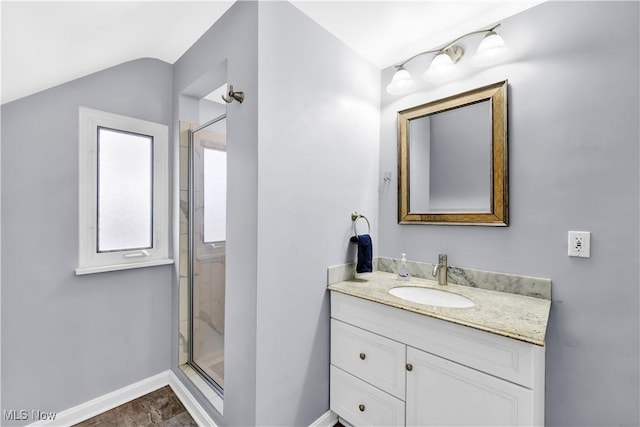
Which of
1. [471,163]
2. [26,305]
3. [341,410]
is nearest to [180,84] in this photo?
[26,305]

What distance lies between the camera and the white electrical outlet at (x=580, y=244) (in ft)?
3.98

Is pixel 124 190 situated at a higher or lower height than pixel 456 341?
higher

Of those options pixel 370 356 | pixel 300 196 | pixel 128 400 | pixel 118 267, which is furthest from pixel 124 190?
pixel 370 356

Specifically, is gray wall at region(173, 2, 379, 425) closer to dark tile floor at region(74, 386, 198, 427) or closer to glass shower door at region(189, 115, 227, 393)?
dark tile floor at region(74, 386, 198, 427)

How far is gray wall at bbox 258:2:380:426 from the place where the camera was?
1.31m

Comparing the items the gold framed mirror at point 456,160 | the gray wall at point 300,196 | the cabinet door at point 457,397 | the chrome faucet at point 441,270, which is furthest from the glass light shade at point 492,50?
the cabinet door at point 457,397

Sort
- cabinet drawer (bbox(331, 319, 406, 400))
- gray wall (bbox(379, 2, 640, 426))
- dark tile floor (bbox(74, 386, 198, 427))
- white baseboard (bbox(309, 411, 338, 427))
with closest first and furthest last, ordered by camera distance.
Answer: gray wall (bbox(379, 2, 640, 426)), cabinet drawer (bbox(331, 319, 406, 400)), white baseboard (bbox(309, 411, 338, 427)), dark tile floor (bbox(74, 386, 198, 427))

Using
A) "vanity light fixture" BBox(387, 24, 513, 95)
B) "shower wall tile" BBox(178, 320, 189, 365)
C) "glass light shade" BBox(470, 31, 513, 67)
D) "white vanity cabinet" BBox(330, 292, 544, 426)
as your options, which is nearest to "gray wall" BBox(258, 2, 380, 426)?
"white vanity cabinet" BBox(330, 292, 544, 426)

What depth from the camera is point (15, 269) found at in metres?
1.43

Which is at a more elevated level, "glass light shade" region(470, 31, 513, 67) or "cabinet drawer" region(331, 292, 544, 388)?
"glass light shade" region(470, 31, 513, 67)

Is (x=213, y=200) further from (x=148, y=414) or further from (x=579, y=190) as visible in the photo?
(x=579, y=190)

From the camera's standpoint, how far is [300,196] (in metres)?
1.47

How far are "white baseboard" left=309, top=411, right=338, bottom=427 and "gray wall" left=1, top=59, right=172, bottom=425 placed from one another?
129 cm

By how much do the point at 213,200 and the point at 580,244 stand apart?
215 cm
